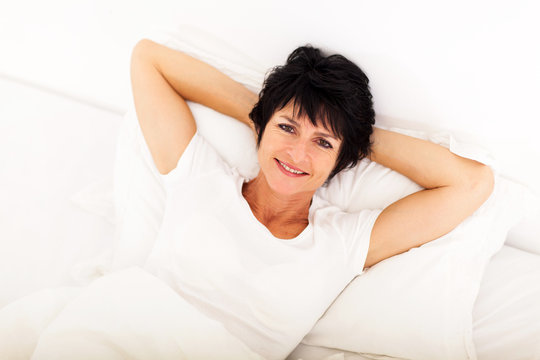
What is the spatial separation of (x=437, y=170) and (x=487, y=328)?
0.48 metres

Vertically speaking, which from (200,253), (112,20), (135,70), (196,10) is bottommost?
(200,253)

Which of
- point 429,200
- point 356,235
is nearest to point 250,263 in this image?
point 356,235

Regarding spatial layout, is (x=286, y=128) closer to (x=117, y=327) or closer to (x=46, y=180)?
(x=117, y=327)

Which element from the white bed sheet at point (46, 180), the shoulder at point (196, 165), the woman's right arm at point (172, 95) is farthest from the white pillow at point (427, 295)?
the white bed sheet at point (46, 180)

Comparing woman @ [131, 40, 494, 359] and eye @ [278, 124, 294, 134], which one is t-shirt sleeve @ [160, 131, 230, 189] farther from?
eye @ [278, 124, 294, 134]

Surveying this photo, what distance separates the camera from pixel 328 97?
1.06 m

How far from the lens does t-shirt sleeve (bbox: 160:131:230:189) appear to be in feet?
3.84

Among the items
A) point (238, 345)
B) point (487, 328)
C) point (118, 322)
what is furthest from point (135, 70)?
point (487, 328)

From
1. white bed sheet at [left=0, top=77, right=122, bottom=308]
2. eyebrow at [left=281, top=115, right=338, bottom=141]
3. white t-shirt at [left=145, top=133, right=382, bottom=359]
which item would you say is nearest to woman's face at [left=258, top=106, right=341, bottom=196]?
eyebrow at [left=281, top=115, right=338, bottom=141]

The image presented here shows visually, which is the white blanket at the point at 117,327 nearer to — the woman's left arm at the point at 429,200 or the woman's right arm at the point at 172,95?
the woman's right arm at the point at 172,95

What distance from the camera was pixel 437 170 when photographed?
3.70 ft

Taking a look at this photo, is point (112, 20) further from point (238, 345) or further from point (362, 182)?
point (238, 345)

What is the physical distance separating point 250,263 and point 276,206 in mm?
210

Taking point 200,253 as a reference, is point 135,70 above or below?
above
